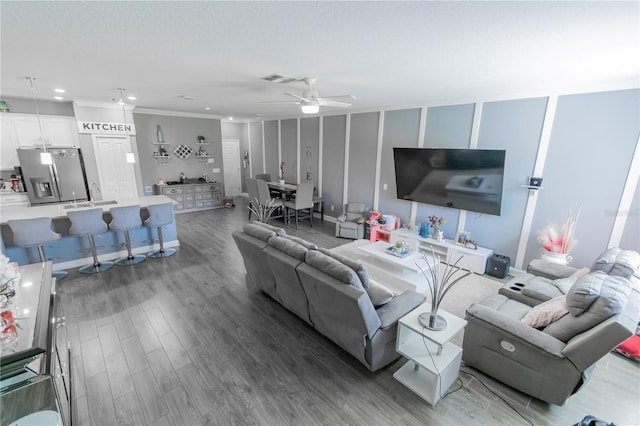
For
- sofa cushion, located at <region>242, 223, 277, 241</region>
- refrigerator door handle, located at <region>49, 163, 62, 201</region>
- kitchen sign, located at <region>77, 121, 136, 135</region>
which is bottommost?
sofa cushion, located at <region>242, 223, 277, 241</region>

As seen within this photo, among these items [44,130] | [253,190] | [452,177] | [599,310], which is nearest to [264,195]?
[253,190]

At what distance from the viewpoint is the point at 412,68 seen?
2760 mm

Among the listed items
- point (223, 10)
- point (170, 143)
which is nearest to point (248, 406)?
point (223, 10)

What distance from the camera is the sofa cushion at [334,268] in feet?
6.98

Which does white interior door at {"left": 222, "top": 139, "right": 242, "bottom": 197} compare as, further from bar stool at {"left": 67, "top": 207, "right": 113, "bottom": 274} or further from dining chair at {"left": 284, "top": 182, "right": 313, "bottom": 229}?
bar stool at {"left": 67, "top": 207, "right": 113, "bottom": 274}

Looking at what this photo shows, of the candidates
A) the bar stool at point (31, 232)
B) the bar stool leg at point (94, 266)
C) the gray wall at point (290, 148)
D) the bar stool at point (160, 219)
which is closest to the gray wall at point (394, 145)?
the gray wall at point (290, 148)

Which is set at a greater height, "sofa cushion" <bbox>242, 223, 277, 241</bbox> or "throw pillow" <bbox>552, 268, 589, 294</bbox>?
"sofa cushion" <bbox>242, 223, 277, 241</bbox>

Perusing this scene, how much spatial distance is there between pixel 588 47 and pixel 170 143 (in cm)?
796

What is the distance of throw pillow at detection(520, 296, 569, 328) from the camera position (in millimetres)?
2152

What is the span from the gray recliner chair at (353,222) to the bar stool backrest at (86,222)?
4079 millimetres

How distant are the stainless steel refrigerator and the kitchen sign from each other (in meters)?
0.49

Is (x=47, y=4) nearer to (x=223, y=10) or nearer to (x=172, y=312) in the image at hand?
(x=223, y=10)

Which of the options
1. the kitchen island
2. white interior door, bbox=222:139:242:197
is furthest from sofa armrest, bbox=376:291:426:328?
white interior door, bbox=222:139:242:197

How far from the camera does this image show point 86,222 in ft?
12.5
